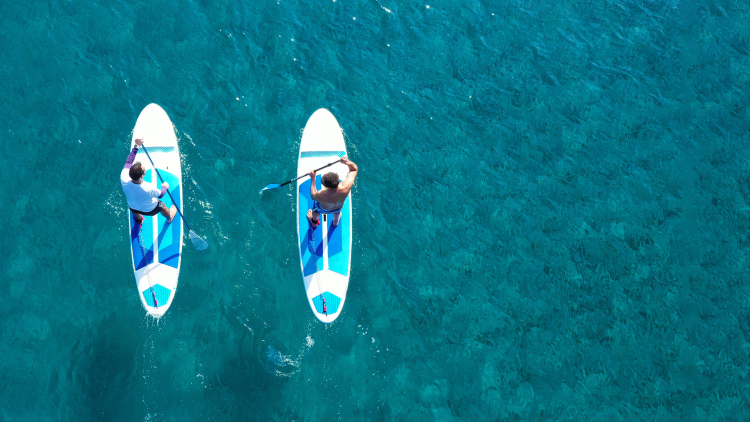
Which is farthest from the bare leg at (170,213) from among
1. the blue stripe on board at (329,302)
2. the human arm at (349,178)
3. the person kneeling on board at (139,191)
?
the human arm at (349,178)

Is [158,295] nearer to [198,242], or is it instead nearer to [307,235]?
[198,242]

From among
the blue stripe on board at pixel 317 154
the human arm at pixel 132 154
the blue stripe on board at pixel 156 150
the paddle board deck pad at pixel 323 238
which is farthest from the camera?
the blue stripe on board at pixel 317 154

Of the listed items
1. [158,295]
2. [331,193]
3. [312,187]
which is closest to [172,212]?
[158,295]

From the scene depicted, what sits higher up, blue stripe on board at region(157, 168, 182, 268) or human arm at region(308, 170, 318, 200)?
human arm at region(308, 170, 318, 200)

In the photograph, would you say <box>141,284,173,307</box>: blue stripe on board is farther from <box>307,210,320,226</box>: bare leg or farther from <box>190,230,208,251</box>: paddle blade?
<box>307,210,320,226</box>: bare leg

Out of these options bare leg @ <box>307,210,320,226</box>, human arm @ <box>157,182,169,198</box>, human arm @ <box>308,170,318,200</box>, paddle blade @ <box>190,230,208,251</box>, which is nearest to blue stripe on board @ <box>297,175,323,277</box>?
bare leg @ <box>307,210,320,226</box>

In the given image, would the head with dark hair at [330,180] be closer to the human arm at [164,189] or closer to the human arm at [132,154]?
the human arm at [164,189]
